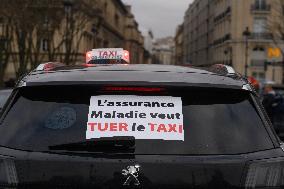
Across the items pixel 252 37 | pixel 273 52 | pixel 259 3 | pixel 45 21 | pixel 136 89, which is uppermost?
pixel 259 3

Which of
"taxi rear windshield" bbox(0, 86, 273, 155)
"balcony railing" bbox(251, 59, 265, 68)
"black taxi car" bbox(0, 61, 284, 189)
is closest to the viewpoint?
"black taxi car" bbox(0, 61, 284, 189)

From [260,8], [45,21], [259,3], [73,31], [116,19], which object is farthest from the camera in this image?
[116,19]

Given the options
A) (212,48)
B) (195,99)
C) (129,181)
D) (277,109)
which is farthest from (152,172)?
(212,48)

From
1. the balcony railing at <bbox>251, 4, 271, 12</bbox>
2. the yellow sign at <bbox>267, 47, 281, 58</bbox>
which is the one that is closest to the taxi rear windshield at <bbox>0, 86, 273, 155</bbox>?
the yellow sign at <bbox>267, 47, 281, 58</bbox>

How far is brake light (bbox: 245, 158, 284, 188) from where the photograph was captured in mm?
2689

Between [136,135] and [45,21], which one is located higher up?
Result: [45,21]

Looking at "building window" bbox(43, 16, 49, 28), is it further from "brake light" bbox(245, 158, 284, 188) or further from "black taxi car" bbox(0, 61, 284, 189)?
"brake light" bbox(245, 158, 284, 188)

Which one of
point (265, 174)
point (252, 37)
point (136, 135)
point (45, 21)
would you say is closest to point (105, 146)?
point (136, 135)

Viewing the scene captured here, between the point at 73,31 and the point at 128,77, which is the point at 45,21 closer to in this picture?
the point at 73,31

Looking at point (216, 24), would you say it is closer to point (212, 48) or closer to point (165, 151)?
point (212, 48)

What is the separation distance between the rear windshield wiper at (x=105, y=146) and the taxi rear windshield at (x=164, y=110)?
2 cm

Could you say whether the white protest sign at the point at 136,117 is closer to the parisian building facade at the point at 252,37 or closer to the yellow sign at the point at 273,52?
the parisian building facade at the point at 252,37

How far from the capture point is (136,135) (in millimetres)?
2768

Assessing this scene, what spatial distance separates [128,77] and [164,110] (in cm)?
28
